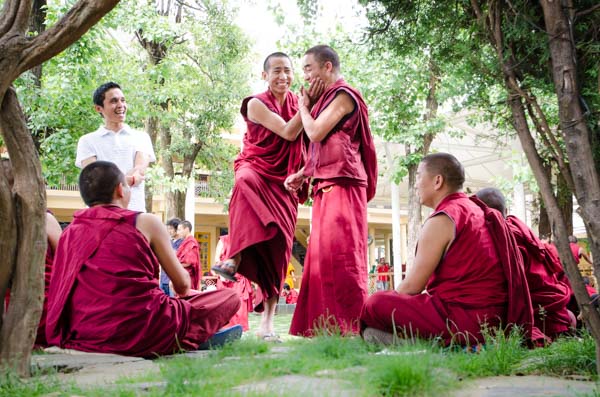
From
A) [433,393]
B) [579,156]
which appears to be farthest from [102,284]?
[579,156]

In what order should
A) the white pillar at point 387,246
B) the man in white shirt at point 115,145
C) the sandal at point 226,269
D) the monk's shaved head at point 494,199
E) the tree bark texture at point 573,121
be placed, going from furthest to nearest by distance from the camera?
the white pillar at point 387,246
the man in white shirt at point 115,145
the sandal at point 226,269
the monk's shaved head at point 494,199
the tree bark texture at point 573,121

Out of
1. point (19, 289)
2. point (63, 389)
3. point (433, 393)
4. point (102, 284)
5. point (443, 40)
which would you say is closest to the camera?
point (433, 393)

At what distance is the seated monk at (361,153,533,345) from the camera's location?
137 inches

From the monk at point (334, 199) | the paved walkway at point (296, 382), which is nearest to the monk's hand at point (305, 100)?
the monk at point (334, 199)

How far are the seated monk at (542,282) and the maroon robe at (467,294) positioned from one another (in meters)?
0.79

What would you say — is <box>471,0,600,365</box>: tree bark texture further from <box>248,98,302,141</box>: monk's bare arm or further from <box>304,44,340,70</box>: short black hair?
<box>248,98,302,141</box>: monk's bare arm

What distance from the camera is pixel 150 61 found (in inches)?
573

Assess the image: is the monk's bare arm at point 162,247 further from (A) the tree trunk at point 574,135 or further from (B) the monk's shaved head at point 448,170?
(A) the tree trunk at point 574,135

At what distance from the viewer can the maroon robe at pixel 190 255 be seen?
869 cm

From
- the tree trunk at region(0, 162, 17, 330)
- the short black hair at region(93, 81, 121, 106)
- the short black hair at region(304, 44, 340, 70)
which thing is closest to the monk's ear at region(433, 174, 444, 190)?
the short black hair at region(304, 44, 340, 70)

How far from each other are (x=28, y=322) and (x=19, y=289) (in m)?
0.15

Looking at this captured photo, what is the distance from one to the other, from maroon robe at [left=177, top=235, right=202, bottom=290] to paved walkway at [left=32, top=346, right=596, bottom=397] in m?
5.36

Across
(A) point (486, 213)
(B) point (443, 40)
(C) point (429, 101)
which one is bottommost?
Answer: (A) point (486, 213)

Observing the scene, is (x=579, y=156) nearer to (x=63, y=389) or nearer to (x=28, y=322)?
(x=63, y=389)
